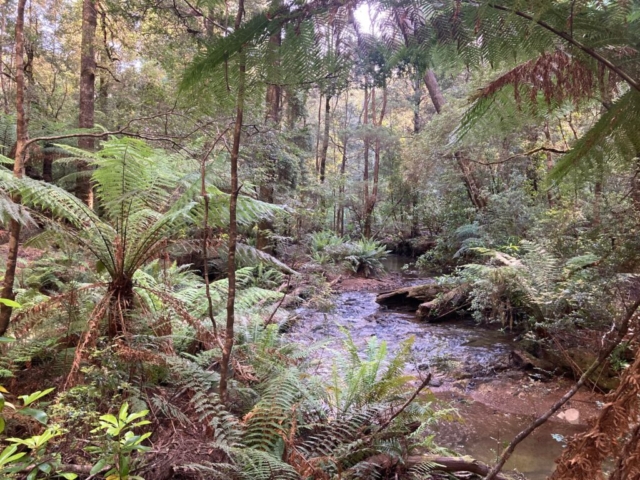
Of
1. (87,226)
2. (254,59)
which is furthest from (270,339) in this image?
(254,59)

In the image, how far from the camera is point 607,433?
0.97 meters

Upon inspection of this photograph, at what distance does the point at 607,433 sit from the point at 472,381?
12.6 feet

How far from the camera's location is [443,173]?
11.7 metres

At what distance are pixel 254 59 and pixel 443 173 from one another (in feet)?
36.7

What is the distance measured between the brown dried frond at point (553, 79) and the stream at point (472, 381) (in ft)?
6.13

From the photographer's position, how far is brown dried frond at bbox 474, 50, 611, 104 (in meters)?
1.61

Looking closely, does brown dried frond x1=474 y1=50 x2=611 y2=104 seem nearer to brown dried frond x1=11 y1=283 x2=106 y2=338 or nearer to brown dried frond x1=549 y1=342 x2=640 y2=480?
brown dried frond x1=549 y1=342 x2=640 y2=480

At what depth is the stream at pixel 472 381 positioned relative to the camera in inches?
122

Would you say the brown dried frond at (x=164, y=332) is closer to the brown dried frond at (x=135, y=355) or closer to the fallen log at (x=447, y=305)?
the brown dried frond at (x=135, y=355)

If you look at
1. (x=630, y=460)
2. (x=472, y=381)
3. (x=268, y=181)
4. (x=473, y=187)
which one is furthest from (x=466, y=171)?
(x=630, y=460)

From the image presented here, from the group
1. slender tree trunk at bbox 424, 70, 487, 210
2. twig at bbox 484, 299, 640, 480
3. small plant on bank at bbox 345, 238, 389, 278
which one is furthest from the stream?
slender tree trunk at bbox 424, 70, 487, 210

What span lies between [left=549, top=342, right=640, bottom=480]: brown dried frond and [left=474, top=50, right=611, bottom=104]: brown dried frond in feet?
4.06

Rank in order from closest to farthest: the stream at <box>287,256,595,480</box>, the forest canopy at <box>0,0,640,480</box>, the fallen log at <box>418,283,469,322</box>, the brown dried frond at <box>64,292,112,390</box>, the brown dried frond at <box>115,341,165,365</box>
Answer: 1. the forest canopy at <box>0,0,640,480</box>
2. the brown dried frond at <box>64,292,112,390</box>
3. the brown dried frond at <box>115,341,165,365</box>
4. the stream at <box>287,256,595,480</box>
5. the fallen log at <box>418,283,469,322</box>

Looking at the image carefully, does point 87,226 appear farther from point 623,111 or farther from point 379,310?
point 379,310
